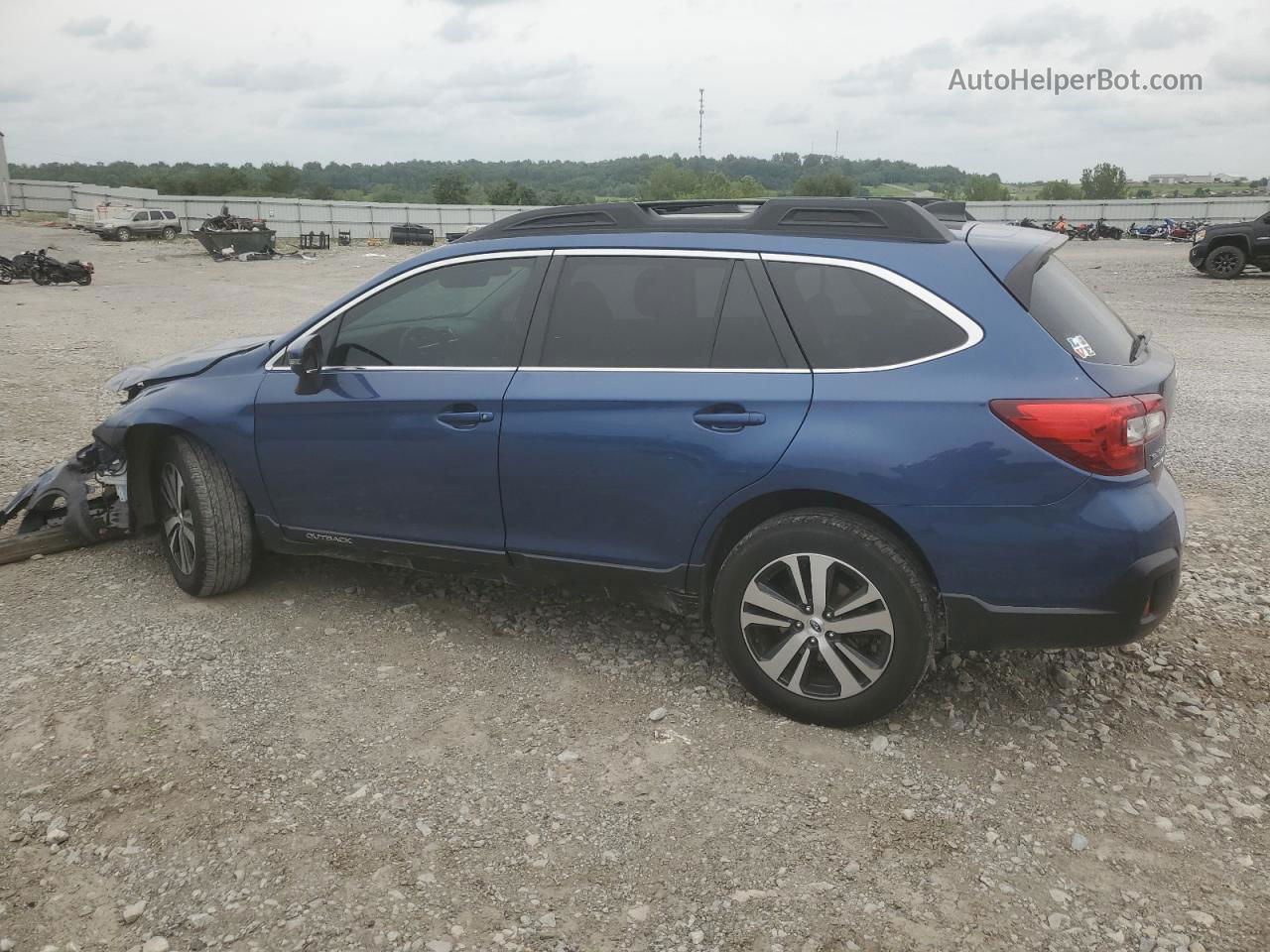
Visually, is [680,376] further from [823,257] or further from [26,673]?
[26,673]

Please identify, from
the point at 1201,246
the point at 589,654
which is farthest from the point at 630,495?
the point at 1201,246

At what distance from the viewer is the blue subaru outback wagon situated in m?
3.18

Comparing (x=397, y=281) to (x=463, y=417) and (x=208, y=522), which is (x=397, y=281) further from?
(x=208, y=522)

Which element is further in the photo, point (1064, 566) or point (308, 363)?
point (308, 363)

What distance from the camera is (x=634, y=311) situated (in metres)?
3.82

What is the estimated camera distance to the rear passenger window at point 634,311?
3.68 meters

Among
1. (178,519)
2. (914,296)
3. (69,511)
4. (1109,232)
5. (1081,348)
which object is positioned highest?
(1109,232)

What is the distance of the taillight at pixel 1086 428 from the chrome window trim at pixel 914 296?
10.1 inches

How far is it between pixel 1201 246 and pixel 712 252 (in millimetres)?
22454

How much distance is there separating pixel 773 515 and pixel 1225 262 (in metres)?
22.4

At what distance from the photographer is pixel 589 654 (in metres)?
4.26

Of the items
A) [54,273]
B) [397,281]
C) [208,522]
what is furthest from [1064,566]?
[54,273]

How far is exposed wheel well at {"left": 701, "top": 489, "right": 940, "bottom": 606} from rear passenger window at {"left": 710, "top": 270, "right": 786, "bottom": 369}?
467 mm

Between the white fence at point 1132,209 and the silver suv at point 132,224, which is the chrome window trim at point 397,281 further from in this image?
the white fence at point 1132,209
